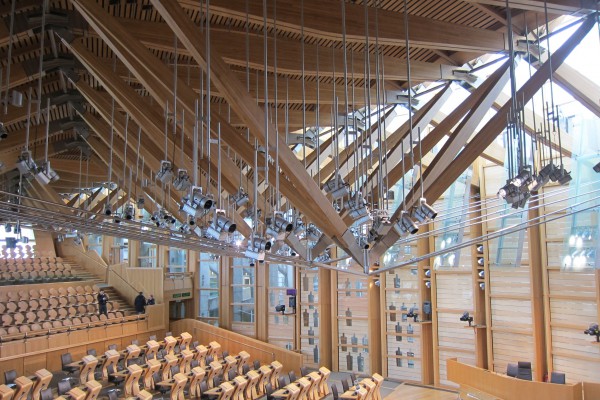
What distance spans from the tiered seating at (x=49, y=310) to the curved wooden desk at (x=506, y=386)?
1130cm

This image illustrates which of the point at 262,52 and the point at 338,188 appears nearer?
the point at 338,188

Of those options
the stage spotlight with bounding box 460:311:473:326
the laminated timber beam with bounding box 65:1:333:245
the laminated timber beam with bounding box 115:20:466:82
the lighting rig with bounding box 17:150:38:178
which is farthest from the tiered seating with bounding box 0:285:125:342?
the stage spotlight with bounding box 460:311:473:326

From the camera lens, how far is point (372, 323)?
674 inches

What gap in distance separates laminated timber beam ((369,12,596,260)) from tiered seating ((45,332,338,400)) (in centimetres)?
656

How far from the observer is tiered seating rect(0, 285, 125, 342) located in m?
15.6

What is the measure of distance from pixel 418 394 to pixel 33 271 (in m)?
15.5

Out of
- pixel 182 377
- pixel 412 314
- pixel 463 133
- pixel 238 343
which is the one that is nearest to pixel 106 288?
pixel 238 343

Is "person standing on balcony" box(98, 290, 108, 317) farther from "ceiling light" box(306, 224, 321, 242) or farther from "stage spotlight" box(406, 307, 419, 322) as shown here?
"ceiling light" box(306, 224, 321, 242)

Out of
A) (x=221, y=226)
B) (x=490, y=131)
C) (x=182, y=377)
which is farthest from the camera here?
(x=182, y=377)

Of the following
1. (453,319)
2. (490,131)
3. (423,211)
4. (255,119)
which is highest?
(490,131)

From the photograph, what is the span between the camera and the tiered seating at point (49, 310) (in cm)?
1556

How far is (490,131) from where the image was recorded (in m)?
8.02

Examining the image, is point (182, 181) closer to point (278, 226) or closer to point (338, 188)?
point (278, 226)

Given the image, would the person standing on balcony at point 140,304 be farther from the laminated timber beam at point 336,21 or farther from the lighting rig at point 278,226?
the laminated timber beam at point 336,21
